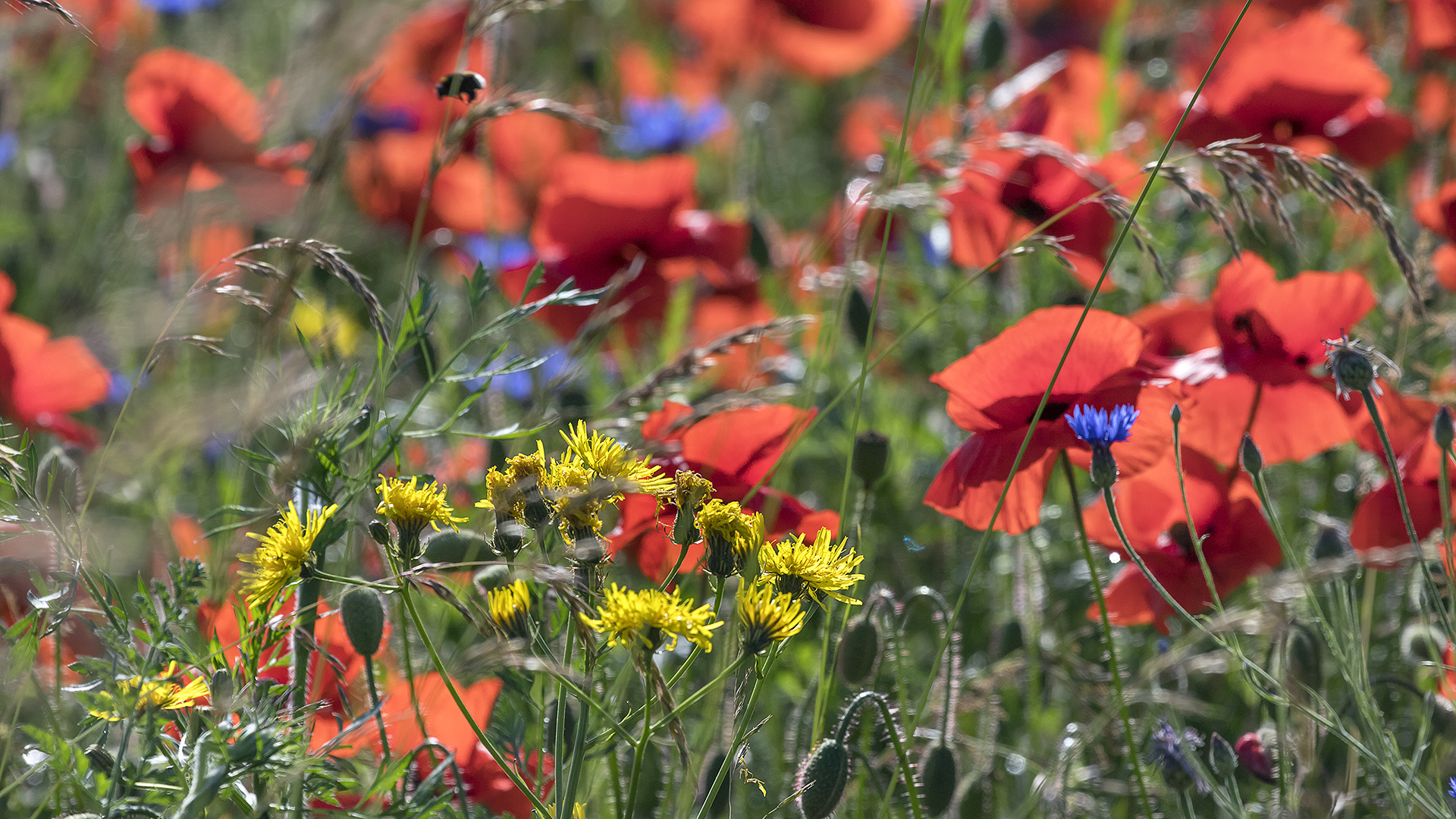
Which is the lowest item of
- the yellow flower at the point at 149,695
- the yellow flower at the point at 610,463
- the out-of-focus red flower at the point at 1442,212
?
the yellow flower at the point at 149,695

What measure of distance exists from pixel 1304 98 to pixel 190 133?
1.30m

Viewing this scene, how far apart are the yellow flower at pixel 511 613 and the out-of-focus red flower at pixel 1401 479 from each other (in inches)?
25.8

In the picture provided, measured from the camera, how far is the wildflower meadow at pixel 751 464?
0.65m

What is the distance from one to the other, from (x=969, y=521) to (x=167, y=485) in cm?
98

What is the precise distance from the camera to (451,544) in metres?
0.81

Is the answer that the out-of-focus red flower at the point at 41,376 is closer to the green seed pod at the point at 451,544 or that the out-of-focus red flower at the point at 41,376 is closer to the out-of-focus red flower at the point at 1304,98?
the green seed pod at the point at 451,544

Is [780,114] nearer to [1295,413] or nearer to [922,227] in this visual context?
[922,227]

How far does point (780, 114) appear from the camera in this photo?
2.90 m

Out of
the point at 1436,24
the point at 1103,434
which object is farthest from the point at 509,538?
the point at 1436,24

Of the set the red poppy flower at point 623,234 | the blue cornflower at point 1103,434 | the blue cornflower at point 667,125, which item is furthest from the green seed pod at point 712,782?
the blue cornflower at point 667,125

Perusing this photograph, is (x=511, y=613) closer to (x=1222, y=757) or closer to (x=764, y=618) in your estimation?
(x=764, y=618)

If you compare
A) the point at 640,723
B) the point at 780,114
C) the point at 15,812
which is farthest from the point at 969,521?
the point at 780,114

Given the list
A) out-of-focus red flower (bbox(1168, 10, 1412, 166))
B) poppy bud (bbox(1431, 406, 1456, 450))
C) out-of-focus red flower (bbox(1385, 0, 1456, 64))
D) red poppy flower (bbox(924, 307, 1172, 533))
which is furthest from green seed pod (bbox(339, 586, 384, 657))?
out-of-focus red flower (bbox(1385, 0, 1456, 64))

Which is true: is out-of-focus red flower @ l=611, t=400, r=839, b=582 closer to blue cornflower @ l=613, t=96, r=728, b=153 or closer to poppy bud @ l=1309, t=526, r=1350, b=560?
poppy bud @ l=1309, t=526, r=1350, b=560
